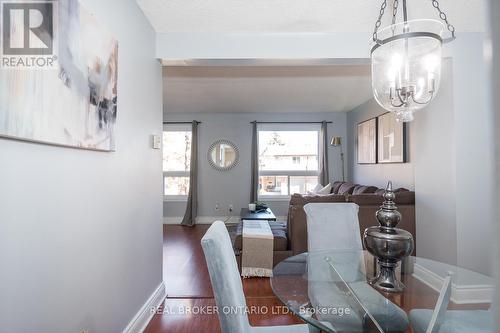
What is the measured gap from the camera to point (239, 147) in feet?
A: 19.3

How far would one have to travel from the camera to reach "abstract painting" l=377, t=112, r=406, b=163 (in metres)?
3.52

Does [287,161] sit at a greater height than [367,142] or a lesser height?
lesser

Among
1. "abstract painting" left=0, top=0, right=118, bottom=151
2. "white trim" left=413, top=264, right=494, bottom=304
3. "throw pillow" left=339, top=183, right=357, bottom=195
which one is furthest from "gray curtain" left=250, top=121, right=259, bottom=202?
"abstract painting" left=0, top=0, right=118, bottom=151

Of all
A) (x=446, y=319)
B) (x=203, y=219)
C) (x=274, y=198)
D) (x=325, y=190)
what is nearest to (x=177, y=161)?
(x=203, y=219)

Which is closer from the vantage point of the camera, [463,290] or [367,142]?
[463,290]

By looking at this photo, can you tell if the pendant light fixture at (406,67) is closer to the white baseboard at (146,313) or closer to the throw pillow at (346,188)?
the white baseboard at (146,313)

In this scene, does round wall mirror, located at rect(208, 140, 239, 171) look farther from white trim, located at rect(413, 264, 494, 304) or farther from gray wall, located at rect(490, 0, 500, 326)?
gray wall, located at rect(490, 0, 500, 326)

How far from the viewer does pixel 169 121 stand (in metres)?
5.85

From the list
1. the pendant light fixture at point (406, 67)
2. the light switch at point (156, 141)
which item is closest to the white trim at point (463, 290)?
the pendant light fixture at point (406, 67)

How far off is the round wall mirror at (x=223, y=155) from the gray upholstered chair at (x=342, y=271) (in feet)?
12.9

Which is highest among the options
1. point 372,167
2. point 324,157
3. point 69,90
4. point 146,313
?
point 69,90

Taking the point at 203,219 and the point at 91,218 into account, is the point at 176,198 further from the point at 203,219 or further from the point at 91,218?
A: the point at 91,218

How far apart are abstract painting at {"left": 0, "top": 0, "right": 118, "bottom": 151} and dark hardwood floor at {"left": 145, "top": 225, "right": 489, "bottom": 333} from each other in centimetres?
153

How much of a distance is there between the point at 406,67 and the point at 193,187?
484 centimetres
